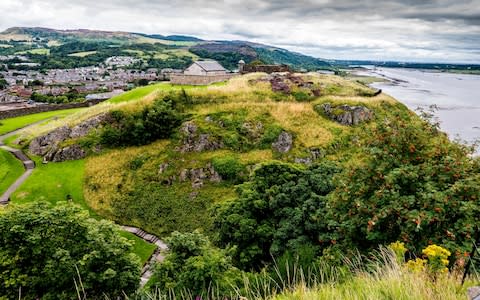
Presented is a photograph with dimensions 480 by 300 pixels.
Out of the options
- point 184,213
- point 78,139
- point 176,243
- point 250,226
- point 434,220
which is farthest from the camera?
point 78,139

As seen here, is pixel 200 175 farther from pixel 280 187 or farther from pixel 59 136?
pixel 59 136

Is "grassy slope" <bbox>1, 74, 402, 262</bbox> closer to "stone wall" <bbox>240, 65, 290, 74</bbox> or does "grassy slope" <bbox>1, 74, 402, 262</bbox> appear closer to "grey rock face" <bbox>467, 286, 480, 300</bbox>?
"stone wall" <bbox>240, 65, 290, 74</bbox>

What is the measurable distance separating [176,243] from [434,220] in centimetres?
1063

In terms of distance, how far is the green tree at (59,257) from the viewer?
43.6ft

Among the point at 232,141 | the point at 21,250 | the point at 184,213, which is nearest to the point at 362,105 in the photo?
the point at 232,141

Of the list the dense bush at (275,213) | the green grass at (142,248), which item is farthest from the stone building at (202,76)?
the dense bush at (275,213)

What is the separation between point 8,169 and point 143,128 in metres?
13.7

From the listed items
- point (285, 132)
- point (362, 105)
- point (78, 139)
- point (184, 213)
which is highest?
point (362, 105)

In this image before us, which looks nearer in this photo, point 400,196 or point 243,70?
point 400,196

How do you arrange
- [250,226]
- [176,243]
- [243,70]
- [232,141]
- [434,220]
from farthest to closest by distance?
[243,70]
[232,141]
[250,226]
[176,243]
[434,220]

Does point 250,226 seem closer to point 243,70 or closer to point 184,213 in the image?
point 184,213

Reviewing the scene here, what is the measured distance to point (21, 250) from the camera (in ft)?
44.9

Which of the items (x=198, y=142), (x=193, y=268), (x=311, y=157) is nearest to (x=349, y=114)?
(x=311, y=157)

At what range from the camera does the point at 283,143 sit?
117 feet
